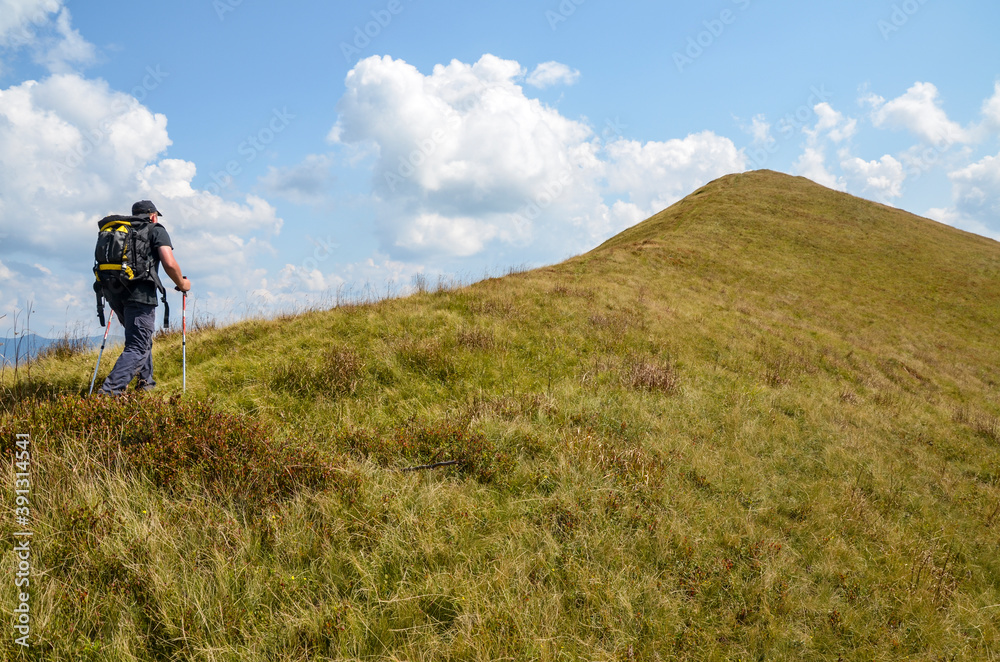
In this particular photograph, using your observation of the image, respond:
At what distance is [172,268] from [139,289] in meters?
0.51

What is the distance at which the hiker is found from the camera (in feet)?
21.0

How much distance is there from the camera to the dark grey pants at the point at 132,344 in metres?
6.31

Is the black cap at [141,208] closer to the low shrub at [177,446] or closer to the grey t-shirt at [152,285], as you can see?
the grey t-shirt at [152,285]

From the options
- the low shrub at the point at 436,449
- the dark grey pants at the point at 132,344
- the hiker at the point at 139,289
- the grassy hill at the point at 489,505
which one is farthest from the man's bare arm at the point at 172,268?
the low shrub at the point at 436,449

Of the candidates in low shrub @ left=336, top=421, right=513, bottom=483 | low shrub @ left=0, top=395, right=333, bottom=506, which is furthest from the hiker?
low shrub @ left=336, top=421, right=513, bottom=483

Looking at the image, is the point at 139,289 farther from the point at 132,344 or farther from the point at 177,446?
the point at 177,446

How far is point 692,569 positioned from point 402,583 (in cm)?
269

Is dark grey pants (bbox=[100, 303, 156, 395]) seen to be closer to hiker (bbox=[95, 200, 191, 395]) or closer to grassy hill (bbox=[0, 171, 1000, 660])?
hiker (bbox=[95, 200, 191, 395])

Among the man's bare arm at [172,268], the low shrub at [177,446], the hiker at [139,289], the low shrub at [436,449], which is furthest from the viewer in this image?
the man's bare arm at [172,268]

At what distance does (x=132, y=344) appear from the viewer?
6617 millimetres

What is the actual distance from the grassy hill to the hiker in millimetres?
1120

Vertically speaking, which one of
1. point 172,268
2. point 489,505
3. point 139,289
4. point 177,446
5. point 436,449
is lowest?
point 489,505

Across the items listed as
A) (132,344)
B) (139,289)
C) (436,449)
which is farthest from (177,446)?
(139,289)

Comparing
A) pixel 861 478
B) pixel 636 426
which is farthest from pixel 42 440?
pixel 861 478
